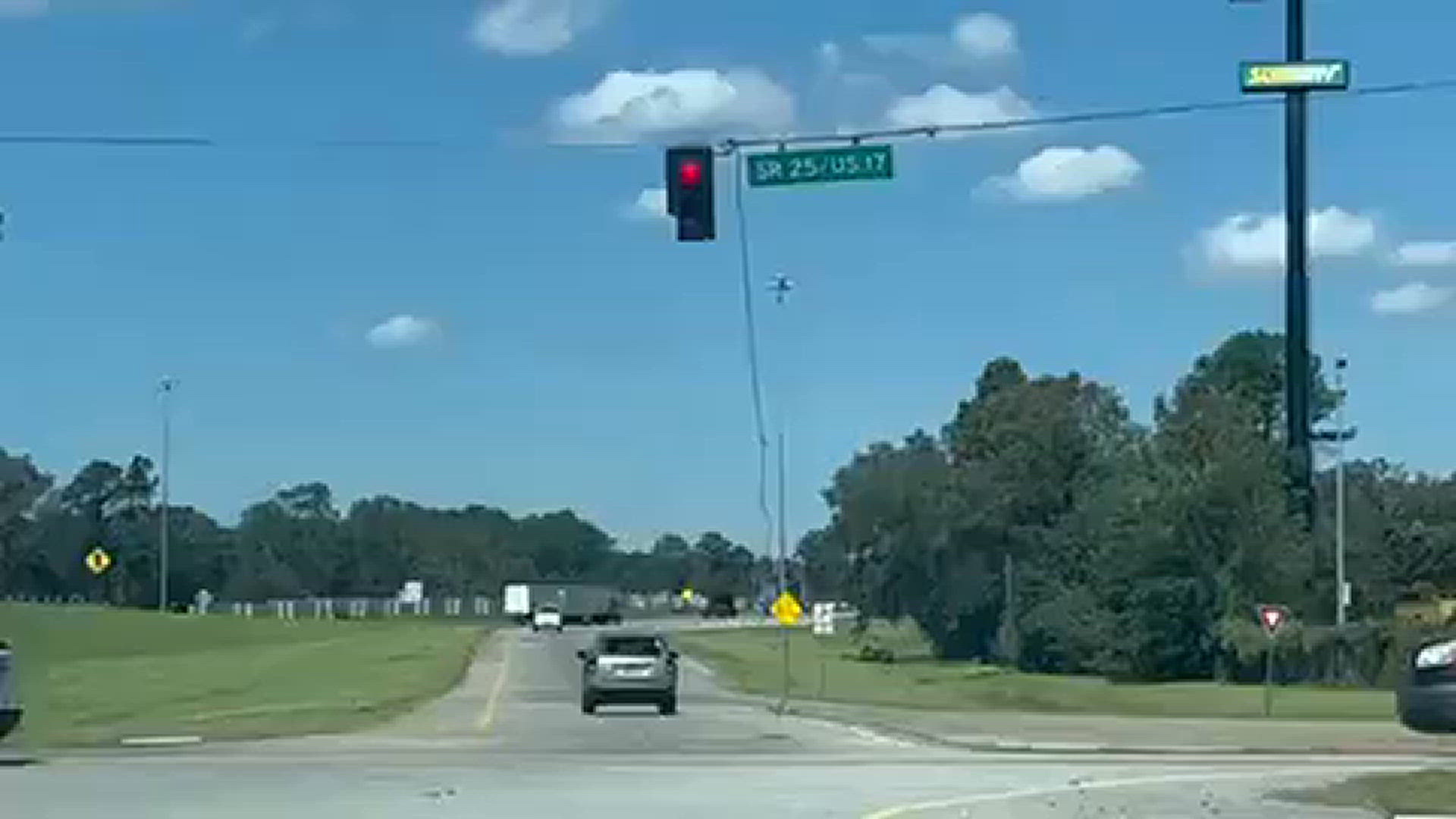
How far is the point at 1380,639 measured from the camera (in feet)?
255

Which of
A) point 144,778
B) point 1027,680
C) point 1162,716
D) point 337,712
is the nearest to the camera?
point 144,778

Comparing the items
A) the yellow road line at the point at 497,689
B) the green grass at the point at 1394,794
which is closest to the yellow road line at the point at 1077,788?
the green grass at the point at 1394,794

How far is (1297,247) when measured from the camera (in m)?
89.5

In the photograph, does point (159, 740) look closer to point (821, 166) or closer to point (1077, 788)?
point (821, 166)

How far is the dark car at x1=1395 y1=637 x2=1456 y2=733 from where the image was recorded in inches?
574

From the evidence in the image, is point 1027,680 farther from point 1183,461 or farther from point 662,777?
point 662,777

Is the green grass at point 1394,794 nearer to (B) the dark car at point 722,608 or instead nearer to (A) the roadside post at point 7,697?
(A) the roadside post at point 7,697

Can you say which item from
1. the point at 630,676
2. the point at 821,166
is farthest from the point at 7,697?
the point at 630,676

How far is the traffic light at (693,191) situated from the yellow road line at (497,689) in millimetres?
15607

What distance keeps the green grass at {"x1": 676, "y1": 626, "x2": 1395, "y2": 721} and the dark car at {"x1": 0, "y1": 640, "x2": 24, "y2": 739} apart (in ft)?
100

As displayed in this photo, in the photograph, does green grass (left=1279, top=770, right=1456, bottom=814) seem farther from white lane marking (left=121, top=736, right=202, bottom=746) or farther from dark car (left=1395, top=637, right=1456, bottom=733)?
white lane marking (left=121, top=736, right=202, bottom=746)

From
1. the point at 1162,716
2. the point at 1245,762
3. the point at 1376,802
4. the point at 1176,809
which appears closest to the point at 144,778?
the point at 1176,809

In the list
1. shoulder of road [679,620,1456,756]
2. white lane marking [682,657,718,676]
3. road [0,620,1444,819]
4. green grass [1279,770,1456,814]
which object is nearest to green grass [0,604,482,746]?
road [0,620,1444,819]

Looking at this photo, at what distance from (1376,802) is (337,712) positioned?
31.7 meters
